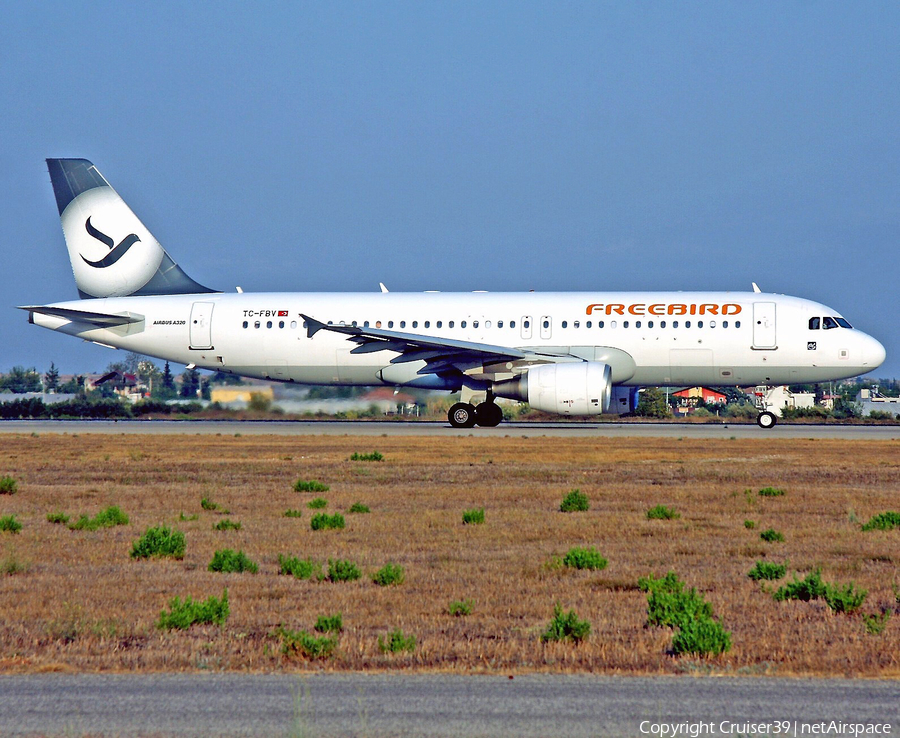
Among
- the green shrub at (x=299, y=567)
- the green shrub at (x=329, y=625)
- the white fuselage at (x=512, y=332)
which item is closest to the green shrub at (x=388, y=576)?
the green shrub at (x=299, y=567)

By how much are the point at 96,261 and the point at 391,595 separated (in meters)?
30.7

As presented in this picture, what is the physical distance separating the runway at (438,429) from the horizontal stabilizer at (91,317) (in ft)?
12.1

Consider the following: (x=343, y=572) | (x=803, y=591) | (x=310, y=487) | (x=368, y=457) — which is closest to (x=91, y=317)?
(x=368, y=457)

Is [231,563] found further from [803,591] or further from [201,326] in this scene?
[201,326]

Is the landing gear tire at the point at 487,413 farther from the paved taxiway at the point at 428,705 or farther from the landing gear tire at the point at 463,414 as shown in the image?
the paved taxiway at the point at 428,705

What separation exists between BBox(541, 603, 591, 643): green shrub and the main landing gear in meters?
26.2

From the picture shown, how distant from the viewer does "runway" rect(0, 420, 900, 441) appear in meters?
33.0

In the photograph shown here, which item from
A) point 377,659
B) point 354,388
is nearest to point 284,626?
point 377,659

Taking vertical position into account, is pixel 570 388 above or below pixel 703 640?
above

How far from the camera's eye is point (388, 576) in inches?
437

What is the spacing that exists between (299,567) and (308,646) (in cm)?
358

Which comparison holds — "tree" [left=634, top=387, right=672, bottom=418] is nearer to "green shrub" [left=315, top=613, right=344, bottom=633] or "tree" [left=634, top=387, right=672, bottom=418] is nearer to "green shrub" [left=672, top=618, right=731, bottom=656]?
"green shrub" [left=315, top=613, right=344, bottom=633]

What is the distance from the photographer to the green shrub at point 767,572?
11.3m

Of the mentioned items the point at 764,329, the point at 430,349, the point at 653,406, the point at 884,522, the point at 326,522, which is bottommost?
the point at 326,522
